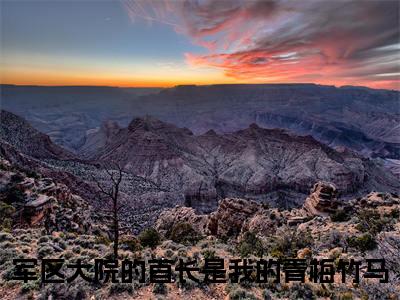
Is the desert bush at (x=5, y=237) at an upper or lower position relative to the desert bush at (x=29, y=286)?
lower

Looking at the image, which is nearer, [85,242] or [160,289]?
[160,289]

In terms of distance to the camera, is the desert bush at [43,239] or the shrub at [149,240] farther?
the shrub at [149,240]

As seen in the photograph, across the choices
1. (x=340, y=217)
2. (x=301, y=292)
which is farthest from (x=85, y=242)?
(x=340, y=217)

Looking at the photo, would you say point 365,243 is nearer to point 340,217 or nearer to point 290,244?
point 290,244

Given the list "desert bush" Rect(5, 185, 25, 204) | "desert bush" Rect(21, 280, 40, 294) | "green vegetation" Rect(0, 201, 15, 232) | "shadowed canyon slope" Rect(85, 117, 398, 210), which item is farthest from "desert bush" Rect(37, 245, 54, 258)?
"shadowed canyon slope" Rect(85, 117, 398, 210)

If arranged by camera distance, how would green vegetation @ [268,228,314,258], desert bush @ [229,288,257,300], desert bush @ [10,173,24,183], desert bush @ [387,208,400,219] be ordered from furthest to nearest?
desert bush @ [10,173,24,183] < desert bush @ [387,208,400,219] < green vegetation @ [268,228,314,258] < desert bush @ [229,288,257,300]

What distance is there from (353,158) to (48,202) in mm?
113974

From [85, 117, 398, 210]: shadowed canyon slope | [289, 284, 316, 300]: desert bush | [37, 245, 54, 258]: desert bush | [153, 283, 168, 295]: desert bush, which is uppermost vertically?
[153, 283, 168, 295]: desert bush

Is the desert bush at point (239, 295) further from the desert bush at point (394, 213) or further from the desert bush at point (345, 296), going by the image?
the desert bush at point (394, 213)

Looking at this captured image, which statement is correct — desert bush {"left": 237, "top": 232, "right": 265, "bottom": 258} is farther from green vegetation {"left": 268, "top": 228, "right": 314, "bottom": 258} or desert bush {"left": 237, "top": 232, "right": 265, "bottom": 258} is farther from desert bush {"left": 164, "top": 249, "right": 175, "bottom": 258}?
desert bush {"left": 164, "top": 249, "right": 175, "bottom": 258}

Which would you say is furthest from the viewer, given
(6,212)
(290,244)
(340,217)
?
(340,217)

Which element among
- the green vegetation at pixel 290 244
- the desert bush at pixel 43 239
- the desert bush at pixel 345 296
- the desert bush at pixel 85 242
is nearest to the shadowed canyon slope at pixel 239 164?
the green vegetation at pixel 290 244

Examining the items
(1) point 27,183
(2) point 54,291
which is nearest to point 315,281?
(2) point 54,291

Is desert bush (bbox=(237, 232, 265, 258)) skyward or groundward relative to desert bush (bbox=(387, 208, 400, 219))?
groundward
